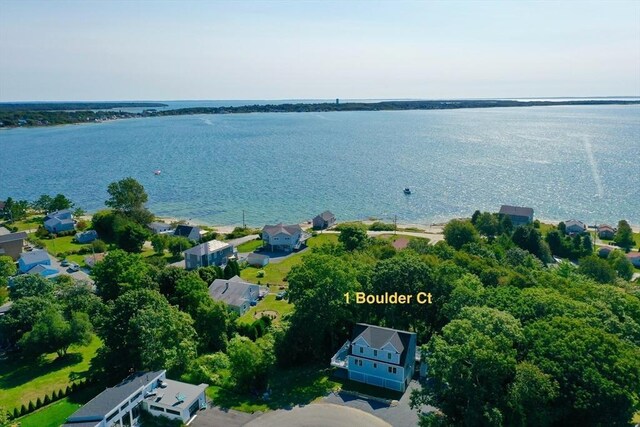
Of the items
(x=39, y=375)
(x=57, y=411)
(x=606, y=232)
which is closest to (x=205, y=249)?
(x=39, y=375)

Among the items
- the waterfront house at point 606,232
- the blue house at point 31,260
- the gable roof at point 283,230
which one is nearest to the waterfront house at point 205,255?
the gable roof at point 283,230

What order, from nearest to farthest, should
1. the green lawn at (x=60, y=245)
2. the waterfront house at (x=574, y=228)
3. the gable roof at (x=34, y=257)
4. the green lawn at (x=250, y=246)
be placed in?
the gable roof at (x=34, y=257) → the green lawn at (x=60, y=245) → the green lawn at (x=250, y=246) → the waterfront house at (x=574, y=228)

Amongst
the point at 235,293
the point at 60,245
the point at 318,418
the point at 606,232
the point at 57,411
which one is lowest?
the point at 60,245

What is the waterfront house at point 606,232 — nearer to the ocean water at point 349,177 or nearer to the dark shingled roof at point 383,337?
the ocean water at point 349,177

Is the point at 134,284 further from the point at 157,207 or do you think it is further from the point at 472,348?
the point at 157,207

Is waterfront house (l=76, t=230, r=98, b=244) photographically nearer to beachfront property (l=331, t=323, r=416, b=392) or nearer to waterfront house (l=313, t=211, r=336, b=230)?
waterfront house (l=313, t=211, r=336, b=230)

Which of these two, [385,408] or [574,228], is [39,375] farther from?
[574,228]

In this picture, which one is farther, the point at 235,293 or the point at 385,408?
the point at 235,293

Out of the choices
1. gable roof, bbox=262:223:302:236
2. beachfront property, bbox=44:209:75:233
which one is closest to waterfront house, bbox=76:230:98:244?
beachfront property, bbox=44:209:75:233
